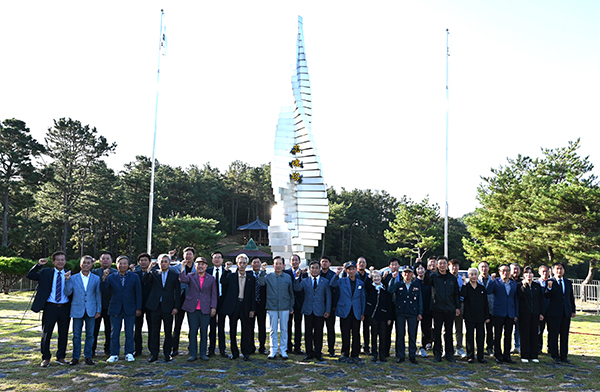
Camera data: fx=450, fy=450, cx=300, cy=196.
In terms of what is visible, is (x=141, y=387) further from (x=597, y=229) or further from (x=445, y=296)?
(x=597, y=229)

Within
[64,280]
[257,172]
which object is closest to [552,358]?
[64,280]

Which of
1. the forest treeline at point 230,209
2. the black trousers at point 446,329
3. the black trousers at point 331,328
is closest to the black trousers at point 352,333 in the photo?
the black trousers at point 331,328

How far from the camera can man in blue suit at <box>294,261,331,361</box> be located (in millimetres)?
6480

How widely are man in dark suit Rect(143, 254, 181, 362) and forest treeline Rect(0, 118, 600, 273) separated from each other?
54.2 ft

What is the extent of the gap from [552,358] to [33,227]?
30.0 meters

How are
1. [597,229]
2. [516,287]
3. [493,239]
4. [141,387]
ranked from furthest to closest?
[493,239] → [597,229] → [516,287] → [141,387]

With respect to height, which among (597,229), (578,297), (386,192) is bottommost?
(578,297)

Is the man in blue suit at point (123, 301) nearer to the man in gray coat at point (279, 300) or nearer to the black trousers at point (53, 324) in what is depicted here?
the black trousers at point (53, 324)

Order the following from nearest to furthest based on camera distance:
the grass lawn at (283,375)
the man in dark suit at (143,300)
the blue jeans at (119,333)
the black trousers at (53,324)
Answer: the grass lawn at (283,375) → the black trousers at (53,324) → the blue jeans at (119,333) → the man in dark suit at (143,300)

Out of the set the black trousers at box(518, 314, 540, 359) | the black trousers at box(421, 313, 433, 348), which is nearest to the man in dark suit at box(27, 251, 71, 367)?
the black trousers at box(421, 313, 433, 348)

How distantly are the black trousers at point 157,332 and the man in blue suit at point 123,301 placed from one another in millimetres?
243

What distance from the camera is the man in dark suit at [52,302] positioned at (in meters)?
5.75

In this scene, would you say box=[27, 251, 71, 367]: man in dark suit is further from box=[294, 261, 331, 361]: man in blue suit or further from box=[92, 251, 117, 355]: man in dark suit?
box=[294, 261, 331, 361]: man in blue suit

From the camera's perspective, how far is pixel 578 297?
1862 centimetres
